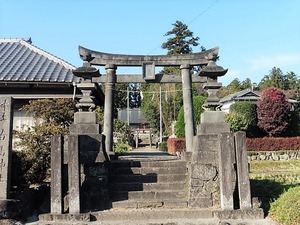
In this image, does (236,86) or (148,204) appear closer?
(148,204)

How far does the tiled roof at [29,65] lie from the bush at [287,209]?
8037mm

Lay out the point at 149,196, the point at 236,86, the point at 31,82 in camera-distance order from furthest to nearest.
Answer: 1. the point at 236,86
2. the point at 31,82
3. the point at 149,196

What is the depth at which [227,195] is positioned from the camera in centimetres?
692

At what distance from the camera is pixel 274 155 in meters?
21.1

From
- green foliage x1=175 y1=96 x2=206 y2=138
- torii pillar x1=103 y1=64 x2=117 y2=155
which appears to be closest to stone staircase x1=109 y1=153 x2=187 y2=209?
torii pillar x1=103 y1=64 x2=117 y2=155

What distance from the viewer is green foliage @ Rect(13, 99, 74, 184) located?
852 centimetres

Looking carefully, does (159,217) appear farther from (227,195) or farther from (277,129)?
(277,129)

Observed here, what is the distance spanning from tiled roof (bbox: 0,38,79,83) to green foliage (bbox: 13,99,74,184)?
120 centimetres

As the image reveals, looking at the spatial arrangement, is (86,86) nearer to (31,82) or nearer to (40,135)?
(40,135)

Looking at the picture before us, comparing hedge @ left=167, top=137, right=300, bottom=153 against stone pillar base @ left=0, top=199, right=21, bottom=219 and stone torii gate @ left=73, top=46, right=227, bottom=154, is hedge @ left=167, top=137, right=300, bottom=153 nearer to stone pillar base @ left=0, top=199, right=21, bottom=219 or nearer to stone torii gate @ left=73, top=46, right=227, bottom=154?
stone torii gate @ left=73, top=46, right=227, bottom=154

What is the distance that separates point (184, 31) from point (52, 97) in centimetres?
4285

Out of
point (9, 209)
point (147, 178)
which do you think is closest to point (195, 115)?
point (147, 178)

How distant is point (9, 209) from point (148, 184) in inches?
125

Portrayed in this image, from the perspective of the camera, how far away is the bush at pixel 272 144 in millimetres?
21625
